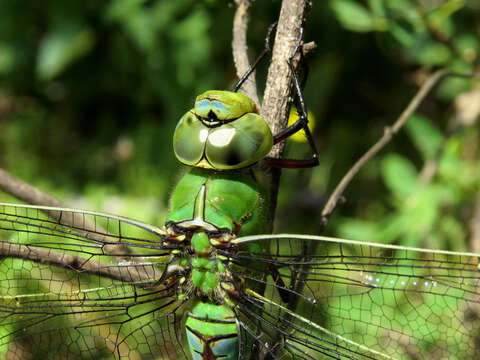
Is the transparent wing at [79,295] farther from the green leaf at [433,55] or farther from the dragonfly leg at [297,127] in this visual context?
the green leaf at [433,55]

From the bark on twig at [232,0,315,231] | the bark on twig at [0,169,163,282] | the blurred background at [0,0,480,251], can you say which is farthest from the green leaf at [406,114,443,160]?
the bark on twig at [0,169,163,282]

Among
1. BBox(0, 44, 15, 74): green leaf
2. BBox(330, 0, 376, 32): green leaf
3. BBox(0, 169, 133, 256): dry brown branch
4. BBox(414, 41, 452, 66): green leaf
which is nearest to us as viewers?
BBox(0, 169, 133, 256): dry brown branch

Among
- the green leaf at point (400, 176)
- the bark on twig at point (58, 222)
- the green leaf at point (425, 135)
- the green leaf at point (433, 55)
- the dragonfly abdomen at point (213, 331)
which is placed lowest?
the dragonfly abdomen at point (213, 331)

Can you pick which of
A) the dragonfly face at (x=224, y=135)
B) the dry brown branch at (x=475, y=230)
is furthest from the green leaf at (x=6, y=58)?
the dry brown branch at (x=475, y=230)

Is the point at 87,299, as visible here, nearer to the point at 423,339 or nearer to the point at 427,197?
the point at 423,339

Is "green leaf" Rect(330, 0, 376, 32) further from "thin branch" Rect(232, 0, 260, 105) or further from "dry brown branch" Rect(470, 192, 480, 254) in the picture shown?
"dry brown branch" Rect(470, 192, 480, 254)

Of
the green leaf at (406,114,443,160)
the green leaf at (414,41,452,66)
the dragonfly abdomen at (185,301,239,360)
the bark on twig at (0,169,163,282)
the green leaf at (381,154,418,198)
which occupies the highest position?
the green leaf at (414,41,452,66)

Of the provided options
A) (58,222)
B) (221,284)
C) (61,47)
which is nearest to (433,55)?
(221,284)
